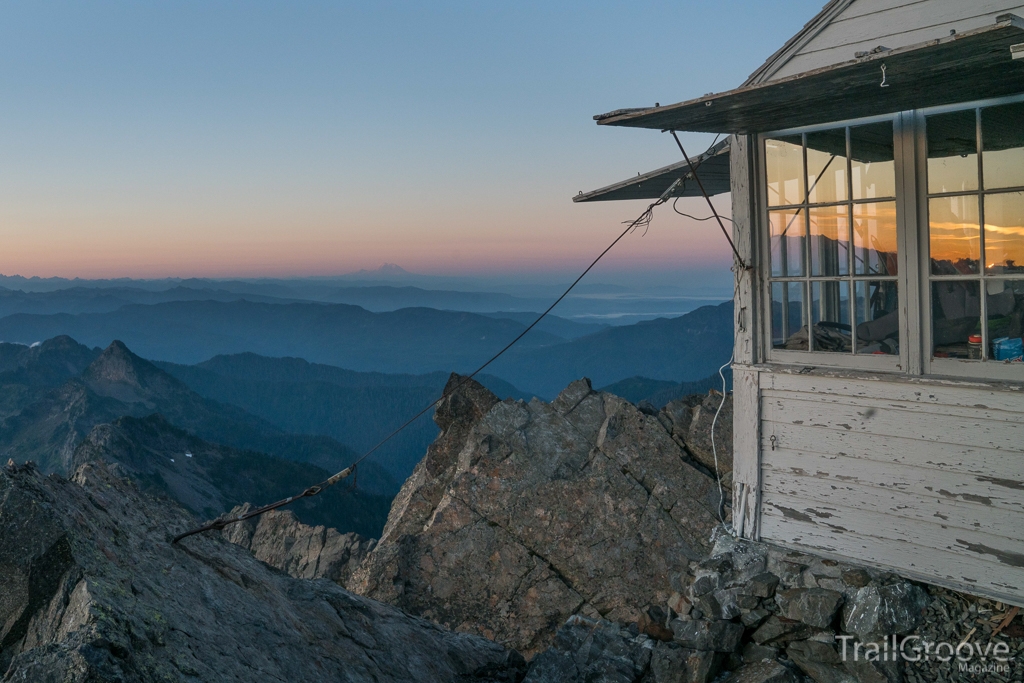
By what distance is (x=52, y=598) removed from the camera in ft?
13.3

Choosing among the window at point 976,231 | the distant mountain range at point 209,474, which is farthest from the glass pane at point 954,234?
the distant mountain range at point 209,474

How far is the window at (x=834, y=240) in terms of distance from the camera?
18.0 feet

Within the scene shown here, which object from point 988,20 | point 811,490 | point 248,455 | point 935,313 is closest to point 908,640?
point 811,490

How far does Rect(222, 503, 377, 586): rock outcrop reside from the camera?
49.2ft

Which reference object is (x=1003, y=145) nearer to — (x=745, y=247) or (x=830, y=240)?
(x=830, y=240)

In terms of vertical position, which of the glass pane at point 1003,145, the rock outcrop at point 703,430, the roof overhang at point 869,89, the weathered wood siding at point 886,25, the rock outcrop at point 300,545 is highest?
the weathered wood siding at point 886,25

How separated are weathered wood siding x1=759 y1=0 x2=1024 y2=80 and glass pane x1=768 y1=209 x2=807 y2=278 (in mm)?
1182

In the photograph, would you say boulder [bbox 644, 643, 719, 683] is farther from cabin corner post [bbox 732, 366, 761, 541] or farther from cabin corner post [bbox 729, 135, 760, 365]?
cabin corner post [bbox 729, 135, 760, 365]

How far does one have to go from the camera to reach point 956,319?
205 inches

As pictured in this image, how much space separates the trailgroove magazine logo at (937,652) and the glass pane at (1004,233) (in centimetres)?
278

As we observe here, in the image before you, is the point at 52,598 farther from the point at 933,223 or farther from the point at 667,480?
the point at 667,480

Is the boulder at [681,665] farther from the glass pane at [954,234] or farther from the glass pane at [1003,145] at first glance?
the glass pane at [1003,145]

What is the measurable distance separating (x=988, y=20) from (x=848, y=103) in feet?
3.70

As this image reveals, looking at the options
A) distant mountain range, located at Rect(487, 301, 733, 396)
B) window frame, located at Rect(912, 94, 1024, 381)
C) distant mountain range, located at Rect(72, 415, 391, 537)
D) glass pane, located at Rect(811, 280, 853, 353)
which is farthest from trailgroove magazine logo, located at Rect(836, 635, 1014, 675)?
distant mountain range, located at Rect(487, 301, 733, 396)
